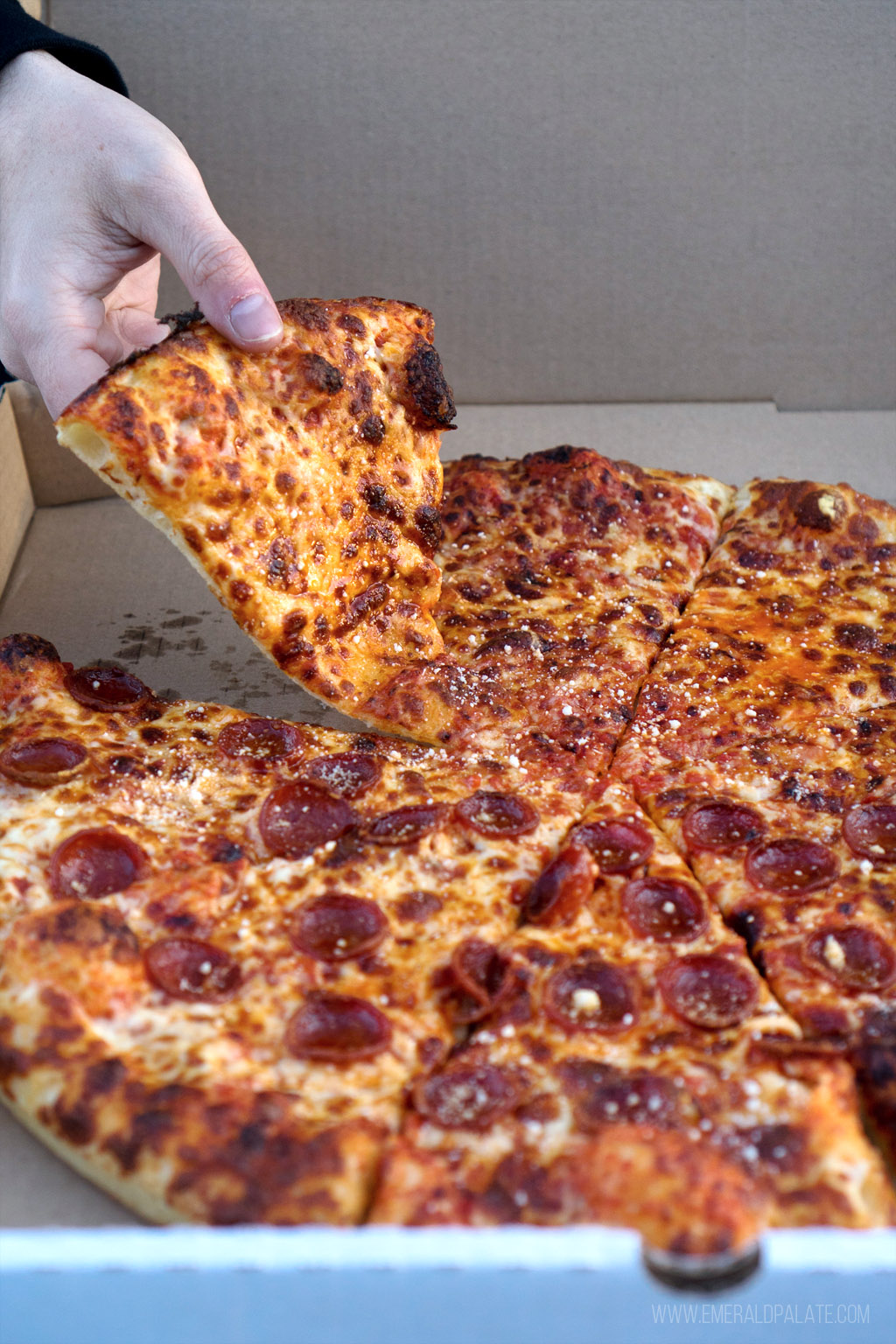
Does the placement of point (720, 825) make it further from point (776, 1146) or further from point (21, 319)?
point (21, 319)

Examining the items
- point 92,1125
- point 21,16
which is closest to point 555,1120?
point 92,1125

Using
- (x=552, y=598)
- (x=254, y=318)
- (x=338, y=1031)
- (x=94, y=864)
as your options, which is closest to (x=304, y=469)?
(x=254, y=318)

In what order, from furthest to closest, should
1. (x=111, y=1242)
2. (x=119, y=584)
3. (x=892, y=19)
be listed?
(x=892, y=19), (x=119, y=584), (x=111, y=1242)

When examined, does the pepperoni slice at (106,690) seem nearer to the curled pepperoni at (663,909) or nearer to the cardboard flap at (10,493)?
the curled pepperoni at (663,909)

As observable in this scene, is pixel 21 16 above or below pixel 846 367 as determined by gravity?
above

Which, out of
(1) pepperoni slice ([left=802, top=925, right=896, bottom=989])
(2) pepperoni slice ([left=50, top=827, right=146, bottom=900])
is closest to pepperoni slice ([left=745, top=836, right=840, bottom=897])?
(1) pepperoni slice ([left=802, top=925, right=896, bottom=989])

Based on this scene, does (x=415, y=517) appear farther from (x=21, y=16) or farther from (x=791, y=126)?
(x=791, y=126)

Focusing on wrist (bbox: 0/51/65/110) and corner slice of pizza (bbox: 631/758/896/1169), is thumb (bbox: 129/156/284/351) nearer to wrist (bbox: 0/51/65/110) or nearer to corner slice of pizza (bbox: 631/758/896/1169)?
wrist (bbox: 0/51/65/110)
